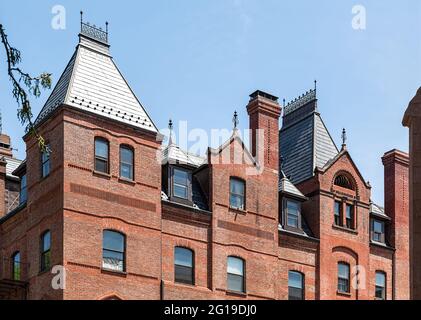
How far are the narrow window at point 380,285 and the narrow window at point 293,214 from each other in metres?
5.56

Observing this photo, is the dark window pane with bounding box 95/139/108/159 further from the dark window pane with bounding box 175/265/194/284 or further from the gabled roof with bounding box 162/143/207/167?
the dark window pane with bounding box 175/265/194/284

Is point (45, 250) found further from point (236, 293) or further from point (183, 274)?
point (236, 293)

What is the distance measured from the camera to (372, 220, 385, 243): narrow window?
141 feet

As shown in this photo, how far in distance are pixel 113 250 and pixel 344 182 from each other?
14127mm

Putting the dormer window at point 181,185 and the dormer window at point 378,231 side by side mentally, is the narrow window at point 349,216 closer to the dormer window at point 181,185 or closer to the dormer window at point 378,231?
the dormer window at point 378,231

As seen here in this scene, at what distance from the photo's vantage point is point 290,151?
145 ft

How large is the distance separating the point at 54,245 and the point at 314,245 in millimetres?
13195

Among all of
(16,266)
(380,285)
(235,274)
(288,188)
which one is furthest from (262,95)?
(16,266)

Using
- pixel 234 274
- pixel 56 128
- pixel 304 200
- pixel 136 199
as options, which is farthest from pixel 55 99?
pixel 304 200

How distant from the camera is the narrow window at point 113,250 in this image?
3216 cm

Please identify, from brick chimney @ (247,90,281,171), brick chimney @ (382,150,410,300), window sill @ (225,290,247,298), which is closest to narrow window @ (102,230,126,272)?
window sill @ (225,290,247,298)

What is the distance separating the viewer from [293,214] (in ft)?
130

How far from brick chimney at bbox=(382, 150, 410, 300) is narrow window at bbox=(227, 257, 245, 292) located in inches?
389

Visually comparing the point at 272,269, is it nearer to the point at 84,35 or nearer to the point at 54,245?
the point at 54,245
